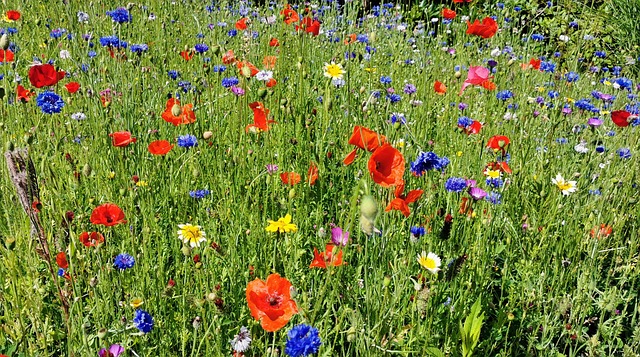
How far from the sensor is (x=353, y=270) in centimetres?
180

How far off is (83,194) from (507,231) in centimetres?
165

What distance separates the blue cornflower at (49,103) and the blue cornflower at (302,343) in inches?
54.0

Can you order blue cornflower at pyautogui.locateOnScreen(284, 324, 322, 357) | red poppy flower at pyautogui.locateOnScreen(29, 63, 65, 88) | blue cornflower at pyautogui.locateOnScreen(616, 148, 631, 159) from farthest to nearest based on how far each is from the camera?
blue cornflower at pyautogui.locateOnScreen(616, 148, 631, 159) < red poppy flower at pyautogui.locateOnScreen(29, 63, 65, 88) < blue cornflower at pyautogui.locateOnScreen(284, 324, 322, 357)

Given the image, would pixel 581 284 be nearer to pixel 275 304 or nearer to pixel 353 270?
pixel 353 270

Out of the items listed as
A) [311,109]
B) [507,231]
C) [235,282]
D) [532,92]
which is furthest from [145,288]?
[532,92]

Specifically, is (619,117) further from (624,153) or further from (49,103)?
(49,103)

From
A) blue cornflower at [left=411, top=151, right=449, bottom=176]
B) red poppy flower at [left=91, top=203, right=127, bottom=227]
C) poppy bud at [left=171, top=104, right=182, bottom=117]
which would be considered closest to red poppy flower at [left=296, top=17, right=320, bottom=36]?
poppy bud at [left=171, top=104, right=182, bottom=117]

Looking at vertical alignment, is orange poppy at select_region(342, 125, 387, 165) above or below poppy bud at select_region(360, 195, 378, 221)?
below

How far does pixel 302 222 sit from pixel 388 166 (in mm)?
772

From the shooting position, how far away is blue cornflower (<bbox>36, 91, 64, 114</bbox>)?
1.94 metres

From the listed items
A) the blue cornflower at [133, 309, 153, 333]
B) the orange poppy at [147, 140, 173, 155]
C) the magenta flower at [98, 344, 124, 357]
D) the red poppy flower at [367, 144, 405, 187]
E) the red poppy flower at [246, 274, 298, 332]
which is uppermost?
the red poppy flower at [367, 144, 405, 187]

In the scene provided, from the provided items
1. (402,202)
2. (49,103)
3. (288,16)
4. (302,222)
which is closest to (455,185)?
(402,202)

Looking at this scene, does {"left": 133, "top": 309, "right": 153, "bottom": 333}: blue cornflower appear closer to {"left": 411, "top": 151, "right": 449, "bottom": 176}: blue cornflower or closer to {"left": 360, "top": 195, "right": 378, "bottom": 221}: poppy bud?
{"left": 360, "top": 195, "right": 378, "bottom": 221}: poppy bud

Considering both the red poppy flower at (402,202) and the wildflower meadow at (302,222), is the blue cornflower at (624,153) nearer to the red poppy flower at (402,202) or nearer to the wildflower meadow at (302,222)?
the wildflower meadow at (302,222)
